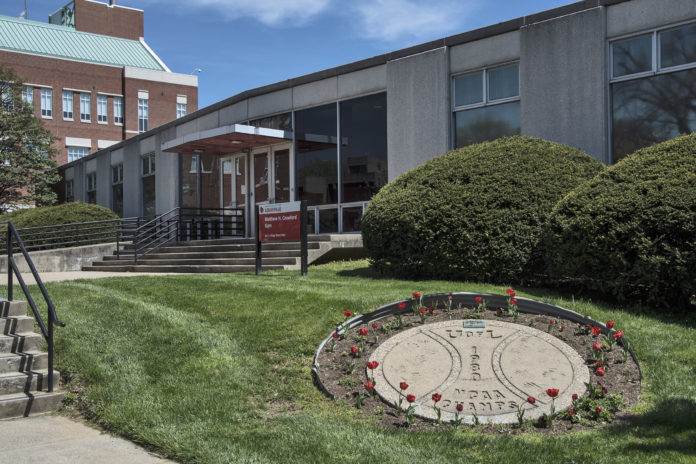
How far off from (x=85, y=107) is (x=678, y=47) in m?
44.3

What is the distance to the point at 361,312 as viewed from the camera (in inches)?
287

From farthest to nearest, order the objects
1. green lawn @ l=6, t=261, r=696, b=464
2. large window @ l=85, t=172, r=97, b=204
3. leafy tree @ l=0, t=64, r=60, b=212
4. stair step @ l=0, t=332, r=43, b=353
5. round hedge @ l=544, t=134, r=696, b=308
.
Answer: leafy tree @ l=0, t=64, r=60, b=212 < large window @ l=85, t=172, r=97, b=204 < round hedge @ l=544, t=134, r=696, b=308 < stair step @ l=0, t=332, r=43, b=353 < green lawn @ l=6, t=261, r=696, b=464

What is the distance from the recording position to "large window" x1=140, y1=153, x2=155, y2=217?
2580 centimetres

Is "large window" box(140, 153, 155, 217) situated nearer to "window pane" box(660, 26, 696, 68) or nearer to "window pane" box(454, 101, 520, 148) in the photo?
"window pane" box(454, 101, 520, 148)

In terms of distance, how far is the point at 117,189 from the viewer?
96.9ft

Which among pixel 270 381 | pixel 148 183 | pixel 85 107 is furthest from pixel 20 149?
pixel 270 381

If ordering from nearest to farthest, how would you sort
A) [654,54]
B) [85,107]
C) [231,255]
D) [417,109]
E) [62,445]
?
[62,445]
[654,54]
[417,109]
[231,255]
[85,107]

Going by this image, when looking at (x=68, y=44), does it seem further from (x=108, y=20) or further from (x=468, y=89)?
(x=468, y=89)

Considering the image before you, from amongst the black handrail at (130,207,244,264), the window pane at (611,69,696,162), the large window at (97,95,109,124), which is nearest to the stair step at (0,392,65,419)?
the window pane at (611,69,696,162)

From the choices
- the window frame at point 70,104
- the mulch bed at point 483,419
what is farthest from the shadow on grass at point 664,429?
the window frame at point 70,104

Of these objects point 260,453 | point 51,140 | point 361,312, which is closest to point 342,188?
point 361,312

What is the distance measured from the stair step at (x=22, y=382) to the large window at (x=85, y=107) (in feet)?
147

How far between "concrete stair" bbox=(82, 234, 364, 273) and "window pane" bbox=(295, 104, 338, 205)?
2.16 meters

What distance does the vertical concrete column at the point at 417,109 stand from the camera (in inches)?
576
